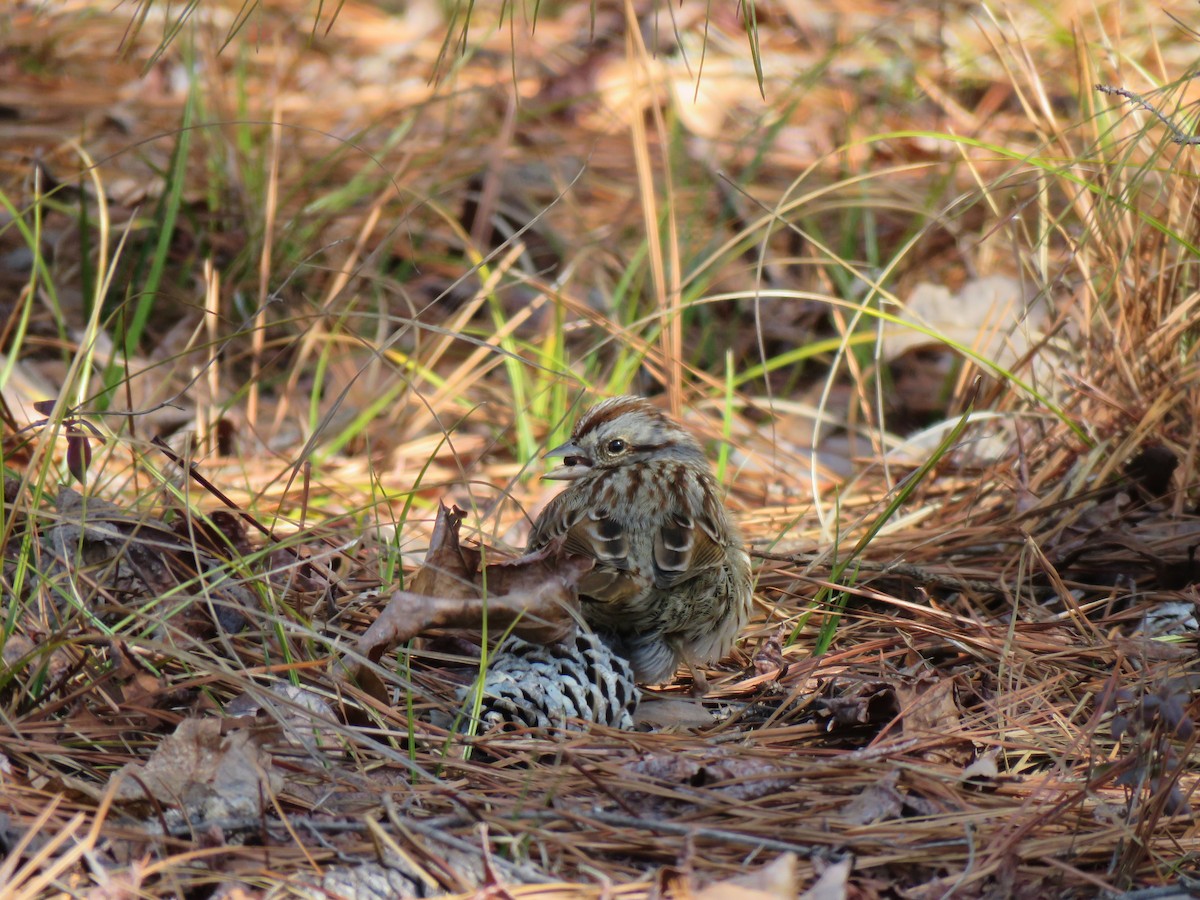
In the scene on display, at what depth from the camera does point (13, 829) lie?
6.96 feet

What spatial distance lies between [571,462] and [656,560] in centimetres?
57

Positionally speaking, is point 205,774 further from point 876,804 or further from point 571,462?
point 571,462

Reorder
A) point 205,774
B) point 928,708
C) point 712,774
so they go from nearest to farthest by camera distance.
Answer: point 205,774 → point 712,774 → point 928,708

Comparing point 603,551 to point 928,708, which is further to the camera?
point 603,551

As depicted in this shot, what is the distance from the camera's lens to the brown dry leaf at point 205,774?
87.7 inches

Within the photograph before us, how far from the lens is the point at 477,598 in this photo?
2789 millimetres

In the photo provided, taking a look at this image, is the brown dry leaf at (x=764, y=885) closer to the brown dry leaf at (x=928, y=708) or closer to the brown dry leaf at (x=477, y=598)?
the brown dry leaf at (x=928, y=708)

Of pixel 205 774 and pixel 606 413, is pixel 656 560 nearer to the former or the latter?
pixel 606 413

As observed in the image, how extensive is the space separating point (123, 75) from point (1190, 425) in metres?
5.91

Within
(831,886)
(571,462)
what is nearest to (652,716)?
(571,462)

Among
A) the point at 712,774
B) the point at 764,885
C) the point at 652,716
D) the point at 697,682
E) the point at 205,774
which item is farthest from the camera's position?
the point at 697,682

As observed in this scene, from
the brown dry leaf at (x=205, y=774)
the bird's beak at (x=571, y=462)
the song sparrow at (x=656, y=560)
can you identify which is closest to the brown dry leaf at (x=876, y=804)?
the song sparrow at (x=656, y=560)

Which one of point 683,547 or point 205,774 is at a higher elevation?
point 683,547

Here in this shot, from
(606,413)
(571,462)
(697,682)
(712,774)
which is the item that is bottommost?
(697,682)
